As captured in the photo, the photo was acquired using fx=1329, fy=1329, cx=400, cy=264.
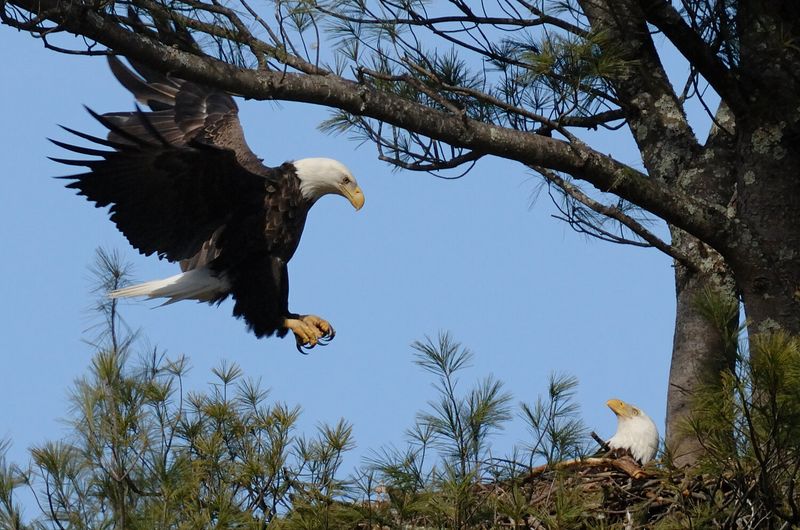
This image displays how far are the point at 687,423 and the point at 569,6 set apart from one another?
186 cm

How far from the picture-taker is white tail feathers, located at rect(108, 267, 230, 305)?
5461 millimetres

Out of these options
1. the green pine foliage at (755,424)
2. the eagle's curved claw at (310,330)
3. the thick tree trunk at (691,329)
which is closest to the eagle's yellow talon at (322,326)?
the eagle's curved claw at (310,330)

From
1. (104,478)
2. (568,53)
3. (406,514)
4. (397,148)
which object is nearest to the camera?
(406,514)

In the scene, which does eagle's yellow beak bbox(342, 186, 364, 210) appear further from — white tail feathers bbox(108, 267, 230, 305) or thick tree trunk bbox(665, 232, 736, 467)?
thick tree trunk bbox(665, 232, 736, 467)

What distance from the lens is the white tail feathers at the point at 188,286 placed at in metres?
5.46

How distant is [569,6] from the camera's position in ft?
14.8

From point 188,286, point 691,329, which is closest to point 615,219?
point 691,329

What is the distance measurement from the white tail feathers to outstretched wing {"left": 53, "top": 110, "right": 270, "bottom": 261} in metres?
0.28

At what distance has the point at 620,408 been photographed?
5176 mm

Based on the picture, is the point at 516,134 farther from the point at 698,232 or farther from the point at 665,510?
the point at 665,510

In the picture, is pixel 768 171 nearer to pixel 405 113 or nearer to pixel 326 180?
pixel 405 113

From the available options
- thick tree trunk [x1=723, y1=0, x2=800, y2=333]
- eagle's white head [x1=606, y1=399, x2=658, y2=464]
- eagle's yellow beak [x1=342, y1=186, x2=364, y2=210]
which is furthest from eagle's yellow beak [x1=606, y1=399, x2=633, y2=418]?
eagle's yellow beak [x1=342, y1=186, x2=364, y2=210]

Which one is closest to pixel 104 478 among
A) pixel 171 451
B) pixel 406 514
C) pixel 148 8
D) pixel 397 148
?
pixel 171 451

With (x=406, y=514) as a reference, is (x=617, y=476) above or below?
above
